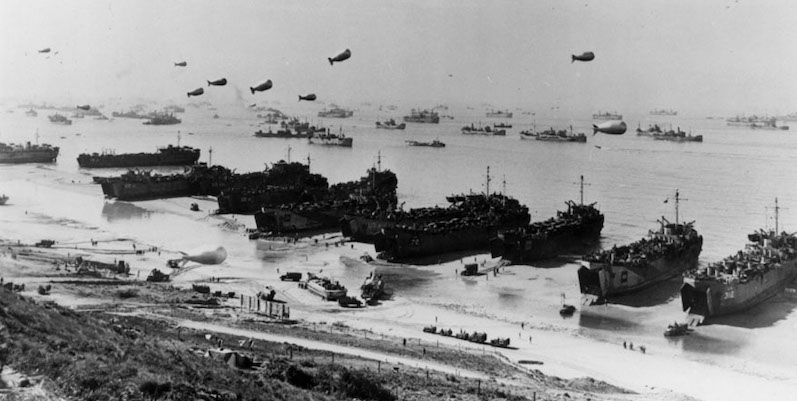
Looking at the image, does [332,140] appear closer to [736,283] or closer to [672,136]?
[672,136]

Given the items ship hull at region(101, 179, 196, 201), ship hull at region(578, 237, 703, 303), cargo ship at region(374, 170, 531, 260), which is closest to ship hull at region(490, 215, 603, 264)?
cargo ship at region(374, 170, 531, 260)

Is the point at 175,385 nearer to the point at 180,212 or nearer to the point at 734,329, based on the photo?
the point at 734,329

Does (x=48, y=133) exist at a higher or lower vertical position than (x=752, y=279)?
higher

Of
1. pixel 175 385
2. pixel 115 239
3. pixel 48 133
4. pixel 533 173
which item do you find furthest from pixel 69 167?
pixel 175 385

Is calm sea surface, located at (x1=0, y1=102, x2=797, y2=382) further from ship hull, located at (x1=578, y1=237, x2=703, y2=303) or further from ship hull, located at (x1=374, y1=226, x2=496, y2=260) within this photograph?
ship hull, located at (x1=374, y1=226, x2=496, y2=260)

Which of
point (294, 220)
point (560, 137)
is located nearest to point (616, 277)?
point (294, 220)

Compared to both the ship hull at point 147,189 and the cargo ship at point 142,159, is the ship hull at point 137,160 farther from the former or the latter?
the ship hull at point 147,189
